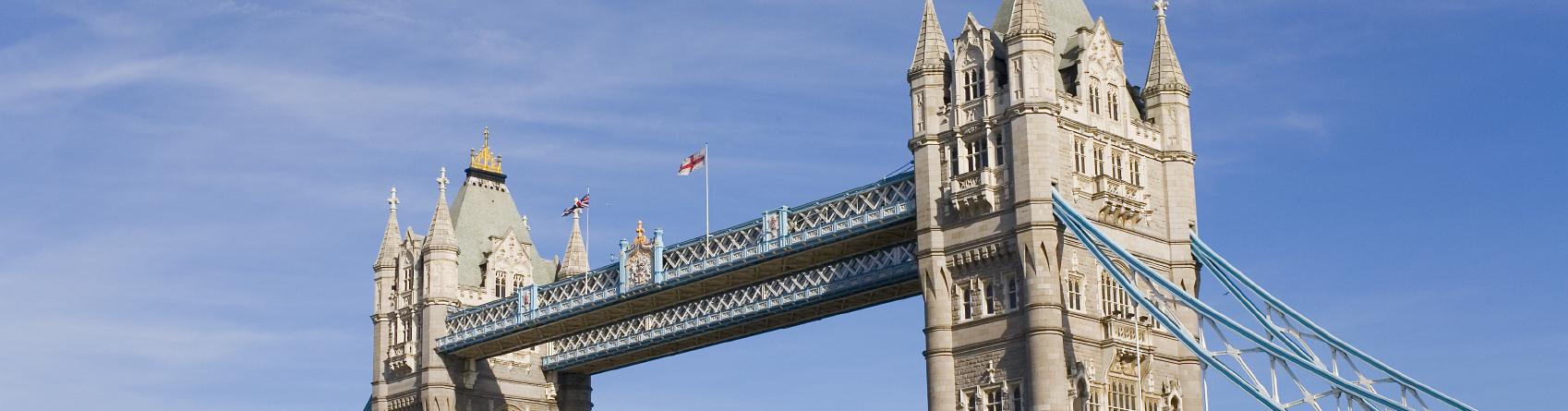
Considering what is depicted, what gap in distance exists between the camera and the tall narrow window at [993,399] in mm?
72431

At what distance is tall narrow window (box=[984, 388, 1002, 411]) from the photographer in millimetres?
72431

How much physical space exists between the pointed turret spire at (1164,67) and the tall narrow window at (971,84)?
714cm

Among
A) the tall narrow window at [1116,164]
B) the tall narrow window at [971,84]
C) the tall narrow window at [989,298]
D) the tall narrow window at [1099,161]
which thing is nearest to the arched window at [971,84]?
the tall narrow window at [971,84]

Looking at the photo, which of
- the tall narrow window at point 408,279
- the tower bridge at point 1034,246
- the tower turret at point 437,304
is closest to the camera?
the tower bridge at point 1034,246

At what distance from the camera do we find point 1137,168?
76.9 m

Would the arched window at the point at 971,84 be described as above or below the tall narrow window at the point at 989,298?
above

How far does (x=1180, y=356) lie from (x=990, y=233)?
8.53 meters

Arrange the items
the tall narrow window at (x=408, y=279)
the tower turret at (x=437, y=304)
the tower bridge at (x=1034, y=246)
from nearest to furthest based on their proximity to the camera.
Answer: the tower bridge at (x=1034, y=246) < the tower turret at (x=437, y=304) < the tall narrow window at (x=408, y=279)

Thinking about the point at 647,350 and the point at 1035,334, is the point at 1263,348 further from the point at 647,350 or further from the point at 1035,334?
the point at 647,350

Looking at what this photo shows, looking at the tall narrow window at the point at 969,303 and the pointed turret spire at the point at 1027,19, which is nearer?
the pointed turret spire at the point at 1027,19

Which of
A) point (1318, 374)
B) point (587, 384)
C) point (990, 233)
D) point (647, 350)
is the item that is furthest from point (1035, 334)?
point (587, 384)

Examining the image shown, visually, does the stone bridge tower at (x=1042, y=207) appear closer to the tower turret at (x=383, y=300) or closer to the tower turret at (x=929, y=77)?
the tower turret at (x=929, y=77)

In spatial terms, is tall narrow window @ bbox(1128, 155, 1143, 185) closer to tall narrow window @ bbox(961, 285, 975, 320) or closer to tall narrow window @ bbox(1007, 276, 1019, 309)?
tall narrow window @ bbox(1007, 276, 1019, 309)

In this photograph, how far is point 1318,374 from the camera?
6581 cm
